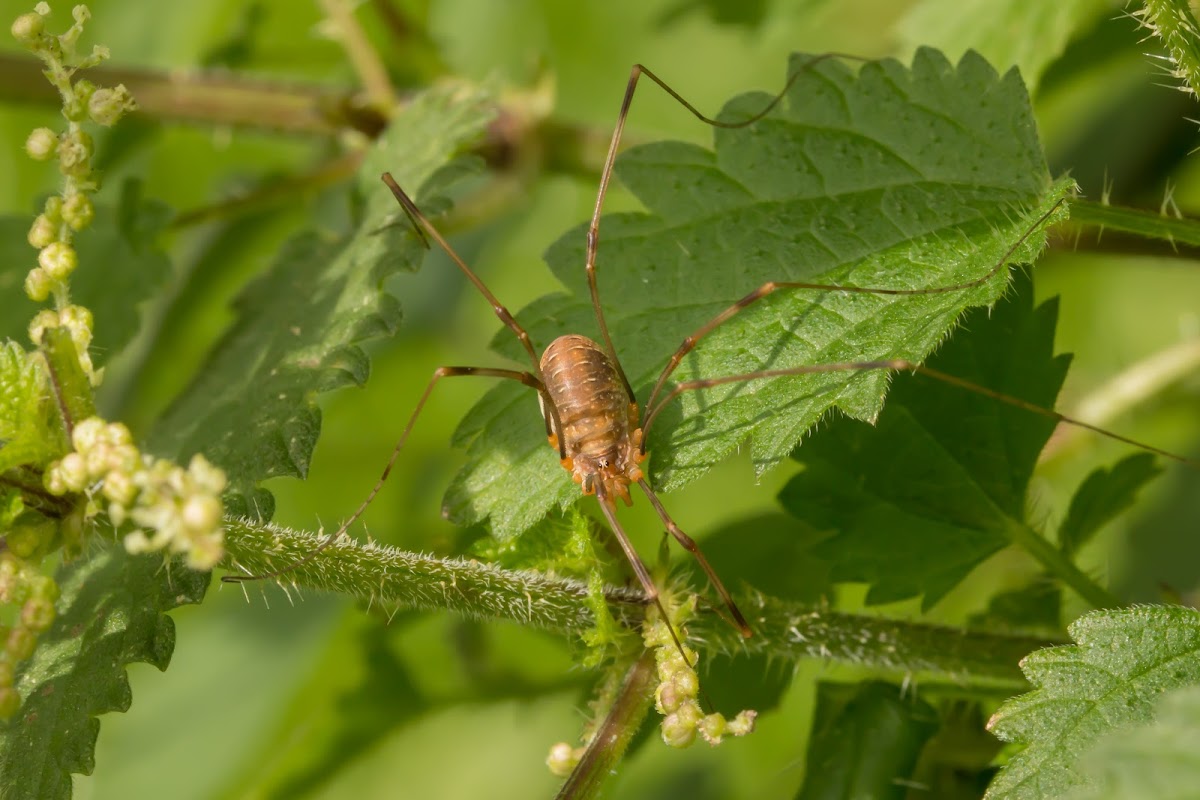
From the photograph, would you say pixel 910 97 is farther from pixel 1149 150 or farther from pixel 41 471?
pixel 1149 150

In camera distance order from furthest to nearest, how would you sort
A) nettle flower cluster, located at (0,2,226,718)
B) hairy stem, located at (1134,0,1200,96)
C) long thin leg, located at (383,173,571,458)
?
long thin leg, located at (383,173,571,458), hairy stem, located at (1134,0,1200,96), nettle flower cluster, located at (0,2,226,718)

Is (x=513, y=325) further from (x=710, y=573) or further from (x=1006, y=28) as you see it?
(x=1006, y=28)

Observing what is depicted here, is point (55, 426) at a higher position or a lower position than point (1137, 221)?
higher

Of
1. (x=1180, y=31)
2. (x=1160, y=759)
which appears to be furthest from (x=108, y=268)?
(x=1160, y=759)

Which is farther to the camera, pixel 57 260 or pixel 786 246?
pixel 786 246

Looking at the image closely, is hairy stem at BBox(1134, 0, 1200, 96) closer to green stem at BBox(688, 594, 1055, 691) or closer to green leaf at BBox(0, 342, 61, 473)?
green stem at BBox(688, 594, 1055, 691)

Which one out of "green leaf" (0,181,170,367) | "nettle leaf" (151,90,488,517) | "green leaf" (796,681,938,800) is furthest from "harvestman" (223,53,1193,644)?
"green leaf" (0,181,170,367)
